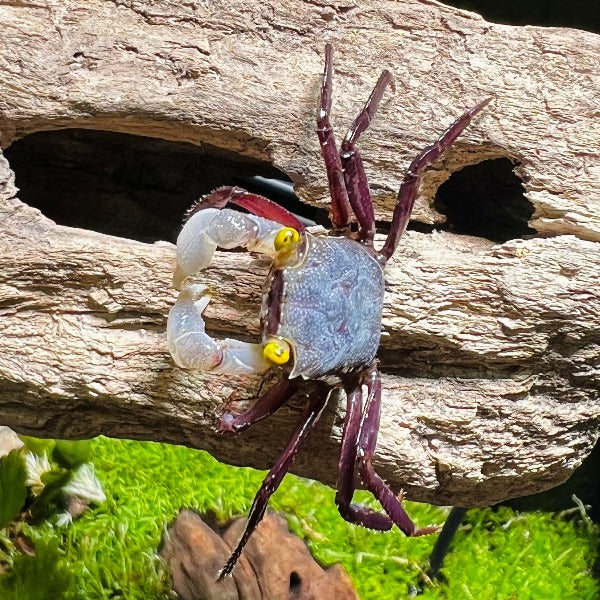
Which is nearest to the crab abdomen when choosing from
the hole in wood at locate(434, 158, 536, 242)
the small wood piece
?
the hole in wood at locate(434, 158, 536, 242)

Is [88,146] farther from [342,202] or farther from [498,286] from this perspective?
[498,286]

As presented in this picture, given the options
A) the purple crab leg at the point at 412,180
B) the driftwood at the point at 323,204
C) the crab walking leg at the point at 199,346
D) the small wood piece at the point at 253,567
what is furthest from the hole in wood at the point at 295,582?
the purple crab leg at the point at 412,180

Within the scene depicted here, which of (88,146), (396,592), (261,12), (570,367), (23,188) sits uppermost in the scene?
(261,12)

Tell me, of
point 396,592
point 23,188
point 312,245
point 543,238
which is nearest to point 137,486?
point 396,592

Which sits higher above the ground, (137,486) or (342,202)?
(342,202)

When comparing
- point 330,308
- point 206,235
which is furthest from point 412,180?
point 206,235

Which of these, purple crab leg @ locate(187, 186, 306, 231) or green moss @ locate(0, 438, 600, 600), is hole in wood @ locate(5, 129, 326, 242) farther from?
green moss @ locate(0, 438, 600, 600)

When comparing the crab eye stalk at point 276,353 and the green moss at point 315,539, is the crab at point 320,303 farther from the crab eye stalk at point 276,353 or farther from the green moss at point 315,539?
the green moss at point 315,539
